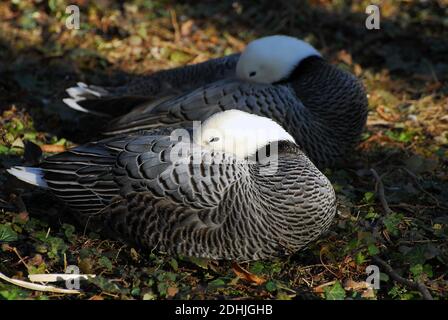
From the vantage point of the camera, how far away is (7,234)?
4.38 metres

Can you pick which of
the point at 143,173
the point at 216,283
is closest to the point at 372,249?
the point at 216,283

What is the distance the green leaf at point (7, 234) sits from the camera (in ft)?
14.3

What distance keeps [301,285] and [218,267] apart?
52cm

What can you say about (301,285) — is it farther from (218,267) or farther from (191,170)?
(191,170)

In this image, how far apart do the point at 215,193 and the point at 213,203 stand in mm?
59

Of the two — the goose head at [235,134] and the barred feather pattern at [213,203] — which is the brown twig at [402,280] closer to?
the barred feather pattern at [213,203]

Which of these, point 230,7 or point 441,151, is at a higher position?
point 230,7

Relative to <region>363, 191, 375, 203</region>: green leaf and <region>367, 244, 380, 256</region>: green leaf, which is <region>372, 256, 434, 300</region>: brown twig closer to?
<region>367, 244, 380, 256</region>: green leaf

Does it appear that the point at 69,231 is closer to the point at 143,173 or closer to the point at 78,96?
the point at 143,173

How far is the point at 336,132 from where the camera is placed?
565cm

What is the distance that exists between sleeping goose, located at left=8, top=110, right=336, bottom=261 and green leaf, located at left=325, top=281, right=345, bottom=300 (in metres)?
0.40

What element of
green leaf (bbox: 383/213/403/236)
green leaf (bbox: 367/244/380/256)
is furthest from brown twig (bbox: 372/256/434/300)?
green leaf (bbox: 383/213/403/236)

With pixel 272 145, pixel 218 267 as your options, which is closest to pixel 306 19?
pixel 272 145

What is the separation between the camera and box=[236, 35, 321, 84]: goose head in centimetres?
566
